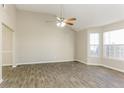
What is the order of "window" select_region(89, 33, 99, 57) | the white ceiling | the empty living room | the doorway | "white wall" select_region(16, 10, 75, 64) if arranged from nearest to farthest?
1. the white ceiling
2. the empty living room
3. the doorway
4. "window" select_region(89, 33, 99, 57)
5. "white wall" select_region(16, 10, 75, 64)

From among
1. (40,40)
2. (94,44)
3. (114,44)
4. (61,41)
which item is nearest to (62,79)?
(114,44)

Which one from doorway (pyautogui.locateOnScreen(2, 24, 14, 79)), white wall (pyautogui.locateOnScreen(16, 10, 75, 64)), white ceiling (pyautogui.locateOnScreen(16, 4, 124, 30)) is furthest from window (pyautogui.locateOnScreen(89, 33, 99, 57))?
doorway (pyautogui.locateOnScreen(2, 24, 14, 79))

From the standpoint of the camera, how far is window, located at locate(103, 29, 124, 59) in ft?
21.2

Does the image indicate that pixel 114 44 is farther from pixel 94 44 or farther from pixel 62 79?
pixel 62 79

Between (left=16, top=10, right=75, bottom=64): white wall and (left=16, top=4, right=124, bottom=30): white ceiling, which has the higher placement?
(left=16, top=4, right=124, bottom=30): white ceiling

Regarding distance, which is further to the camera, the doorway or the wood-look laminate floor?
the doorway

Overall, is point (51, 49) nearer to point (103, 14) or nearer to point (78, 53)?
point (78, 53)

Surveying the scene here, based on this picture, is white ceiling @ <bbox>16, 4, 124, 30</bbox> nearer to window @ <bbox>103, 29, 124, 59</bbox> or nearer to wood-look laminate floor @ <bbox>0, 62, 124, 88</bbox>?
window @ <bbox>103, 29, 124, 59</bbox>

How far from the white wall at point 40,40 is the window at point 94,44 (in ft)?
6.62

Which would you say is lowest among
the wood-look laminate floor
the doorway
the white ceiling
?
the wood-look laminate floor

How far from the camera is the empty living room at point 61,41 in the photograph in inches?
253

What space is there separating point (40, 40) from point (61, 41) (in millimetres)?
1592

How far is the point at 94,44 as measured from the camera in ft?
27.2
